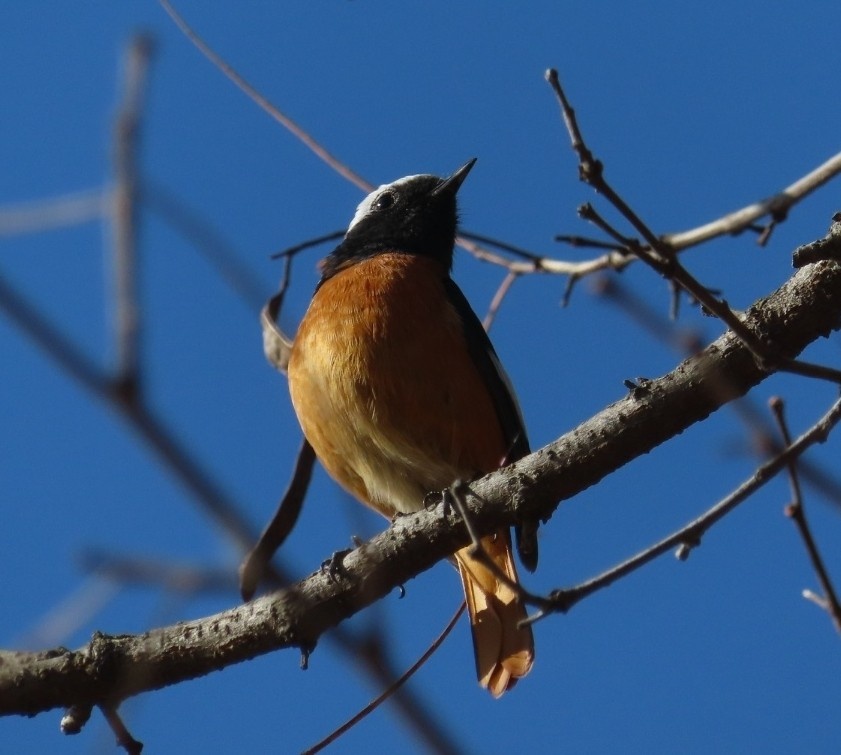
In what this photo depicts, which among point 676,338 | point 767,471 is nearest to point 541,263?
point 676,338

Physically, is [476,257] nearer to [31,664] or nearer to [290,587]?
[31,664]

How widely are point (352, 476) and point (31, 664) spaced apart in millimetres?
2216

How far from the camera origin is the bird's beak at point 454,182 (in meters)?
7.34

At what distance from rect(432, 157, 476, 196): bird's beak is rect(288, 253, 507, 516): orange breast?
170cm

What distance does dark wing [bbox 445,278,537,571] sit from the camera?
18.5 feet

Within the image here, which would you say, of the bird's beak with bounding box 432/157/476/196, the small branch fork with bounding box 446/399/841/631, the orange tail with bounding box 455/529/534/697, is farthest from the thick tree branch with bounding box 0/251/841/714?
the bird's beak with bounding box 432/157/476/196

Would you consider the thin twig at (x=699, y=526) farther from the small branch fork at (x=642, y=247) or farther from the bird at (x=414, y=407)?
the bird at (x=414, y=407)

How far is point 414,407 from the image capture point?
532cm

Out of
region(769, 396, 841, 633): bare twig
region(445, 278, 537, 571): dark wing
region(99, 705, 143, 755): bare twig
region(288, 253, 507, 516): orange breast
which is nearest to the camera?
region(769, 396, 841, 633): bare twig

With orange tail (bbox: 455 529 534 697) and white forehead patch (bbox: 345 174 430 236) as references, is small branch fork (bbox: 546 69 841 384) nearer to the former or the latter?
orange tail (bbox: 455 529 534 697)

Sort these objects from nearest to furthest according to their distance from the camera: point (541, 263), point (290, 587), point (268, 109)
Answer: point (290, 587)
point (268, 109)
point (541, 263)

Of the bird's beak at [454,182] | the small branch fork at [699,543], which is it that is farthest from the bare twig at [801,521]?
the bird's beak at [454,182]

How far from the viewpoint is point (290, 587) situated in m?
1.42

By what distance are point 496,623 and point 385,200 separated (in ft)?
10.5
